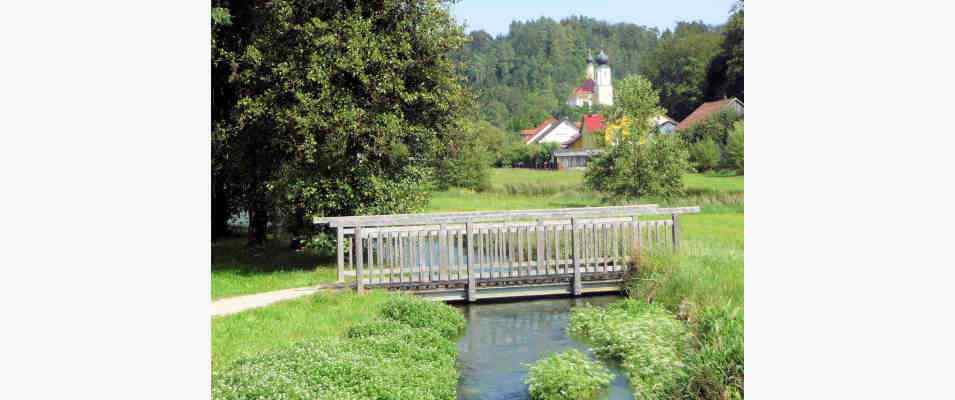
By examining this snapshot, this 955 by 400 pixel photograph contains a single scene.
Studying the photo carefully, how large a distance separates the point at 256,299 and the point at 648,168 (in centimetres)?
1631

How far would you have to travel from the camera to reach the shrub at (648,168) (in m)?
25.7

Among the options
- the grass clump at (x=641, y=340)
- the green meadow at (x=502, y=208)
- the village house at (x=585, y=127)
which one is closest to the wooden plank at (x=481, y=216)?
the green meadow at (x=502, y=208)

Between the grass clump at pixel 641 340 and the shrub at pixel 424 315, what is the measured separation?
1.45 m

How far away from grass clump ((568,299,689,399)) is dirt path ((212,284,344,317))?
11.9ft

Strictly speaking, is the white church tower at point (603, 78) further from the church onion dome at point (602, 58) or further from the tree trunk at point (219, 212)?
the tree trunk at point (219, 212)

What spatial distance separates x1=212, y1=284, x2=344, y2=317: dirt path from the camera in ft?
35.8

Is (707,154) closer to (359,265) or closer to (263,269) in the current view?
(263,269)

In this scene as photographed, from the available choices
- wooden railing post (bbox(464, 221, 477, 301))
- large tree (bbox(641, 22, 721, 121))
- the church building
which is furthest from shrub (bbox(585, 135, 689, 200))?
the church building

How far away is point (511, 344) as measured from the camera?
33.7 feet

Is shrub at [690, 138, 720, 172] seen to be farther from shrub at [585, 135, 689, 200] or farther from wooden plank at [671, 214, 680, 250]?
wooden plank at [671, 214, 680, 250]

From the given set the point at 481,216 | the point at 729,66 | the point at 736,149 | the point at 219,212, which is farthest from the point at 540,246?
the point at 729,66
